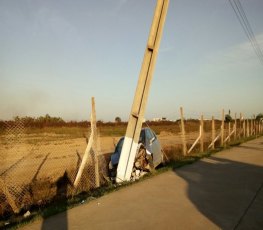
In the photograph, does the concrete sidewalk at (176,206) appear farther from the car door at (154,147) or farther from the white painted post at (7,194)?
the car door at (154,147)

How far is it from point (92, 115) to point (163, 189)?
267 cm

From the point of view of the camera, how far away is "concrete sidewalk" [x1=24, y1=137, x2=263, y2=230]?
19.1 feet

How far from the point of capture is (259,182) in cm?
949

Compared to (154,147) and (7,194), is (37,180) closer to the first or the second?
(154,147)

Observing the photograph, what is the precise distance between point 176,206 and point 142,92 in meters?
4.28

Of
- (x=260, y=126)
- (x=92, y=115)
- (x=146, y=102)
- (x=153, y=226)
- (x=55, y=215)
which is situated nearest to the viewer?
(x=153, y=226)

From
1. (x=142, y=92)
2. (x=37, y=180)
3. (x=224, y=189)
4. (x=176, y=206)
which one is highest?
(x=142, y=92)

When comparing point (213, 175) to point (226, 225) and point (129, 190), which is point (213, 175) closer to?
point (129, 190)

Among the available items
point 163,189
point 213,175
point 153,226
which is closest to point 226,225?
point 153,226

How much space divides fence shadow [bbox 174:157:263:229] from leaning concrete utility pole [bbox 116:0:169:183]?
174 centimetres

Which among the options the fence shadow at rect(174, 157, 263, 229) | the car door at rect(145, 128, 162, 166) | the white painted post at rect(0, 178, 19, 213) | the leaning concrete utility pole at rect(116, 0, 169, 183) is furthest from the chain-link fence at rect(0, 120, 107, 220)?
the fence shadow at rect(174, 157, 263, 229)

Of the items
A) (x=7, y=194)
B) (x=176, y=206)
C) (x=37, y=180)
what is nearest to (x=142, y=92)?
(x=176, y=206)

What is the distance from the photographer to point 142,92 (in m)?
10.3

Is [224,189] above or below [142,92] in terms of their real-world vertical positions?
below
